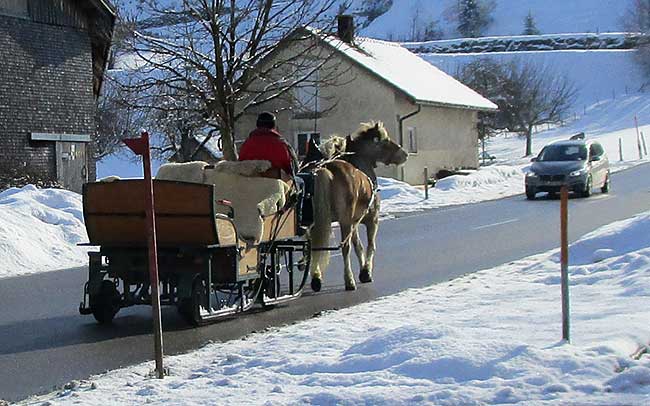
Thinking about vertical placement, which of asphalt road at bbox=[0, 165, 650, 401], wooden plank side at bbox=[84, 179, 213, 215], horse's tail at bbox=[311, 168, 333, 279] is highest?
wooden plank side at bbox=[84, 179, 213, 215]

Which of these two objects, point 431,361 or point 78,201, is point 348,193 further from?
point 78,201

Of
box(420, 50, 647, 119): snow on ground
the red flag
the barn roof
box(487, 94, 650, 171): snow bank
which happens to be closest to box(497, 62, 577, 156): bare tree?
box(487, 94, 650, 171): snow bank

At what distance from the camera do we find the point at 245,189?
1100 cm

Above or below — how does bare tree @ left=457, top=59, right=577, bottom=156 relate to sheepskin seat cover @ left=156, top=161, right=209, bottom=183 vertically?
above

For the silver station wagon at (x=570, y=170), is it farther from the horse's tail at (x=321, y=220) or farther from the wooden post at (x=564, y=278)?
the wooden post at (x=564, y=278)

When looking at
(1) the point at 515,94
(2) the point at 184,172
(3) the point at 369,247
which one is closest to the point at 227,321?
(2) the point at 184,172

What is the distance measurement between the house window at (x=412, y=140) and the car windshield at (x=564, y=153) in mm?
12310

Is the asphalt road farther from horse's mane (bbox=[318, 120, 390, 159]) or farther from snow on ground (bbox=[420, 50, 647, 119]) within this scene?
snow on ground (bbox=[420, 50, 647, 119])

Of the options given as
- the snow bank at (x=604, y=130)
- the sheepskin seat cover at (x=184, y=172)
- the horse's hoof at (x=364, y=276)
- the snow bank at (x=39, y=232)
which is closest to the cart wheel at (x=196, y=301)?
the sheepskin seat cover at (x=184, y=172)

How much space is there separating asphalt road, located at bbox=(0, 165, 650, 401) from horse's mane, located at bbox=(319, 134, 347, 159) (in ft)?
5.80

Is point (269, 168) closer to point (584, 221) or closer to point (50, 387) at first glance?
point (50, 387)

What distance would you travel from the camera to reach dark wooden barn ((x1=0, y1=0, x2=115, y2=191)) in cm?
2844

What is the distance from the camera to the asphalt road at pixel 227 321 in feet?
29.4

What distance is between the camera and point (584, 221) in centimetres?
2188
